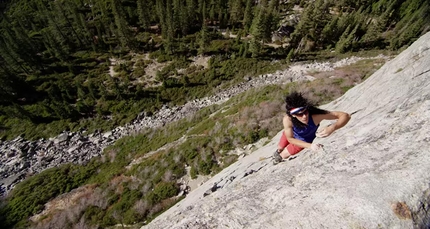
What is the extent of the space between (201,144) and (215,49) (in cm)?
3463

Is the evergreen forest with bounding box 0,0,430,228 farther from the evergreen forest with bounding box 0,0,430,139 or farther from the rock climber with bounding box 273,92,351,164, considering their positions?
the rock climber with bounding box 273,92,351,164

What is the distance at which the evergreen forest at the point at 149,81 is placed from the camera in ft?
63.3

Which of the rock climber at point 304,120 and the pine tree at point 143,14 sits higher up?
the rock climber at point 304,120

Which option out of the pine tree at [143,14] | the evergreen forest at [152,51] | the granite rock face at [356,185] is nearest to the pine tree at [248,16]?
the evergreen forest at [152,51]

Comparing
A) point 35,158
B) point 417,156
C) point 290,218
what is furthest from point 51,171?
point 417,156

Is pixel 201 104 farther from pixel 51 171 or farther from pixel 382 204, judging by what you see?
pixel 382 204

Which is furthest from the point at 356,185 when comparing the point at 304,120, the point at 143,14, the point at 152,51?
the point at 143,14

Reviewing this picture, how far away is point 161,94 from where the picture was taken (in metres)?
39.5

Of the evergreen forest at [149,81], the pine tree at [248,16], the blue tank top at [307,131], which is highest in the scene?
the blue tank top at [307,131]

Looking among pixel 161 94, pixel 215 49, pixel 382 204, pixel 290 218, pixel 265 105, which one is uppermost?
pixel 382 204

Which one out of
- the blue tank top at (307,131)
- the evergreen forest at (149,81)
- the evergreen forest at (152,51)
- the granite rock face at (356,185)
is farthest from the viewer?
the evergreen forest at (152,51)

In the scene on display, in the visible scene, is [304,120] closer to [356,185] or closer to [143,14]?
[356,185]

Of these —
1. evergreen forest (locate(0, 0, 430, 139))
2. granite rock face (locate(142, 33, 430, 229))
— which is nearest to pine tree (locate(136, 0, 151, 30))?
evergreen forest (locate(0, 0, 430, 139))

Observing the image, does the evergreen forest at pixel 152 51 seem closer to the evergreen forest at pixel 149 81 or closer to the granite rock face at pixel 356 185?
the evergreen forest at pixel 149 81
